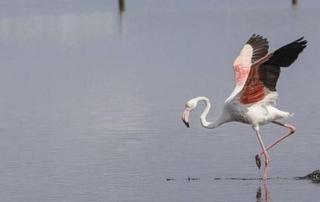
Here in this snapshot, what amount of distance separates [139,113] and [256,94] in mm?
4555

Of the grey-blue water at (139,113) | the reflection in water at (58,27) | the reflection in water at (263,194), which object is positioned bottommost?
the reflection in water at (263,194)

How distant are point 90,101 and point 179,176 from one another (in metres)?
7.51

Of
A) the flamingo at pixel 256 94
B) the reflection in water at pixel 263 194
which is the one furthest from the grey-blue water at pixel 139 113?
the flamingo at pixel 256 94

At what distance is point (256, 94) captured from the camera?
1515 cm

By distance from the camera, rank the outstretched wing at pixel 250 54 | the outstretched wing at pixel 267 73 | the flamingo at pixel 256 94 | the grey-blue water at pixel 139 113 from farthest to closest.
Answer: the outstretched wing at pixel 250 54 → the flamingo at pixel 256 94 → the outstretched wing at pixel 267 73 → the grey-blue water at pixel 139 113

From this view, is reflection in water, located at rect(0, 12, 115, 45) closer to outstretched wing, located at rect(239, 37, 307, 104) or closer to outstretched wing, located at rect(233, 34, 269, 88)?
outstretched wing, located at rect(233, 34, 269, 88)

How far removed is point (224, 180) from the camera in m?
13.9

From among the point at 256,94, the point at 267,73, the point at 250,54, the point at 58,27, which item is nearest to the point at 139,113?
the point at 250,54

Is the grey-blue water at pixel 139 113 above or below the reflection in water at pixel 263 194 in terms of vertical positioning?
above

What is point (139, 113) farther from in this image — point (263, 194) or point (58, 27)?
point (58, 27)

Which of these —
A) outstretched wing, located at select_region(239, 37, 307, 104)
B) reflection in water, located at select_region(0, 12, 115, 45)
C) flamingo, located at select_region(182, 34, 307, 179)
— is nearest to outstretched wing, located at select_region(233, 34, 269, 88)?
flamingo, located at select_region(182, 34, 307, 179)

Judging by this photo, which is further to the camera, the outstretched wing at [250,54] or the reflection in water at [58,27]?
the reflection in water at [58,27]

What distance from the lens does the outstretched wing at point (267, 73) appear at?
46.1 feet

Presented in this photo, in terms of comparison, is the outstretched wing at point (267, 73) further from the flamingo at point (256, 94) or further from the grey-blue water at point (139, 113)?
the grey-blue water at point (139, 113)
